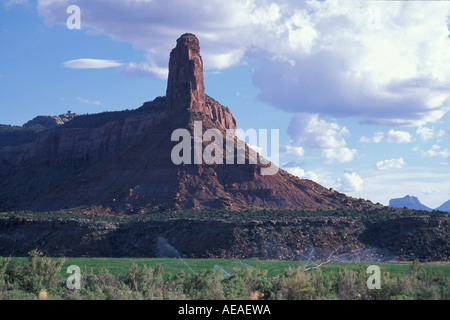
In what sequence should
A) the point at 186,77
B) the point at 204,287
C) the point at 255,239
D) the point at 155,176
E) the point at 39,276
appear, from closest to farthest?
the point at 204,287 → the point at 39,276 → the point at 255,239 → the point at 155,176 → the point at 186,77

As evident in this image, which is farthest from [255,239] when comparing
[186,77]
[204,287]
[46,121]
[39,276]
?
[46,121]

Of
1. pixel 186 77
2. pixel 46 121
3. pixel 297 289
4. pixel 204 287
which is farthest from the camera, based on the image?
pixel 46 121

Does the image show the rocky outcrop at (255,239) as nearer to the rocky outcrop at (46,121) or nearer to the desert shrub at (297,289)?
the desert shrub at (297,289)

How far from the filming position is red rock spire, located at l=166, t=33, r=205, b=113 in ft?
326

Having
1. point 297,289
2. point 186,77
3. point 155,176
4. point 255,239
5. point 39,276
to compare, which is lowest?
point 297,289

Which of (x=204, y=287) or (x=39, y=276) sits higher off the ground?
(x=39, y=276)

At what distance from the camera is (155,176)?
85000 mm

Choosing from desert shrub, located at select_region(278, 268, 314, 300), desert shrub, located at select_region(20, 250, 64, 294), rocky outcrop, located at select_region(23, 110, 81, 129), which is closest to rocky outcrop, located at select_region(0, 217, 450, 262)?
desert shrub, located at select_region(20, 250, 64, 294)

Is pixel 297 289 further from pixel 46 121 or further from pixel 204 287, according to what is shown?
pixel 46 121

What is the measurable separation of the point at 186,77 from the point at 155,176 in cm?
2331

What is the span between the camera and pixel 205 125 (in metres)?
93.1

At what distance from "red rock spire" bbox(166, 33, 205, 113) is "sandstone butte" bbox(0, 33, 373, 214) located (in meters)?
0.18

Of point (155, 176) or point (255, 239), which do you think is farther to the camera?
point (155, 176)

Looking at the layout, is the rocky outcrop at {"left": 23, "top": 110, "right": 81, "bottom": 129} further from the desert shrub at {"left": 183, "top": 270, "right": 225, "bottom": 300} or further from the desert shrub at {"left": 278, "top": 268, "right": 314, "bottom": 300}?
the desert shrub at {"left": 278, "top": 268, "right": 314, "bottom": 300}
